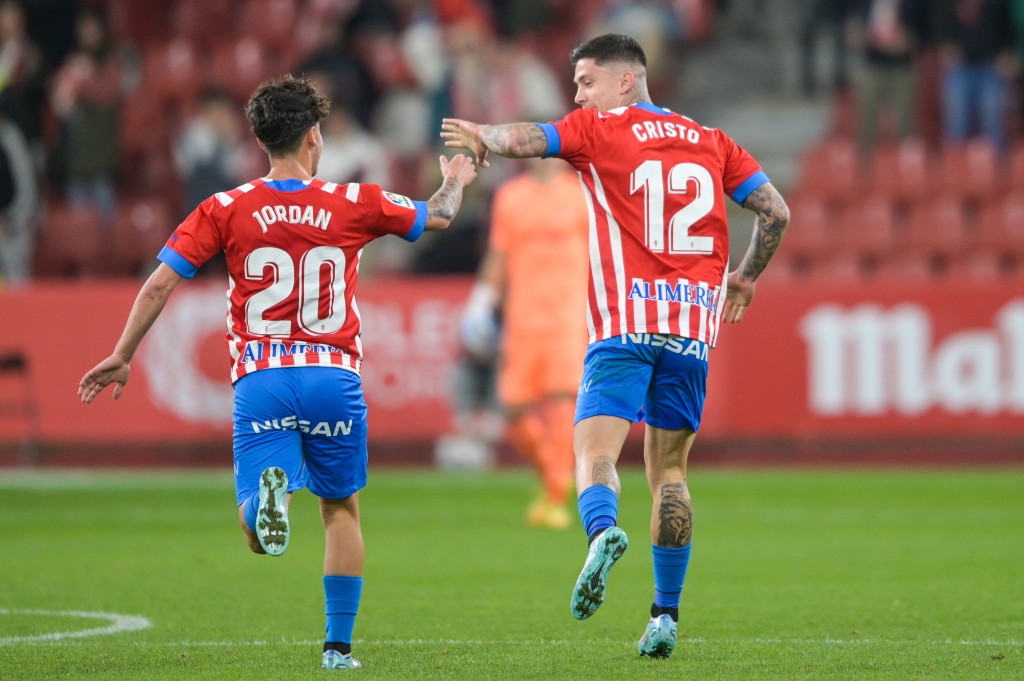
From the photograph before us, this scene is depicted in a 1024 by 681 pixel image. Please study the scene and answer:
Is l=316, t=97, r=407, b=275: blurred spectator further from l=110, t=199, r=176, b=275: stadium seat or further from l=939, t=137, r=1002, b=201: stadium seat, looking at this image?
l=939, t=137, r=1002, b=201: stadium seat

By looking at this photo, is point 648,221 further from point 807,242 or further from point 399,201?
point 807,242

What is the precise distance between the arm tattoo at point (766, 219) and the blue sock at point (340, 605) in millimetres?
1931

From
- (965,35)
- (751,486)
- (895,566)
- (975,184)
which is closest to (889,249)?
(975,184)

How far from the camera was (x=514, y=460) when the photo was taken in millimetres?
15828

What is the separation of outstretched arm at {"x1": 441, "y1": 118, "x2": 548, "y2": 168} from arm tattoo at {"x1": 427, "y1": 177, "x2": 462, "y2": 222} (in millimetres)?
141

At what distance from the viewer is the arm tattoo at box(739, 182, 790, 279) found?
6.12 meters

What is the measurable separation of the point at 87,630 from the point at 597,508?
2336 millimetres

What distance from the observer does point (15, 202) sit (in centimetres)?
1620

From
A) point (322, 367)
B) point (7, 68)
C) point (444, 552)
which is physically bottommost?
point (444, 552)

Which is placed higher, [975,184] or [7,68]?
[7,68]

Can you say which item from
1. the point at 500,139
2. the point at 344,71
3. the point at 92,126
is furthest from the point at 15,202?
the point at 500,139

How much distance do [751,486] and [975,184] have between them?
18.4 ft

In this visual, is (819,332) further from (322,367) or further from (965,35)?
(322,367)

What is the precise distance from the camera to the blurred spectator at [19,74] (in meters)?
17.0
